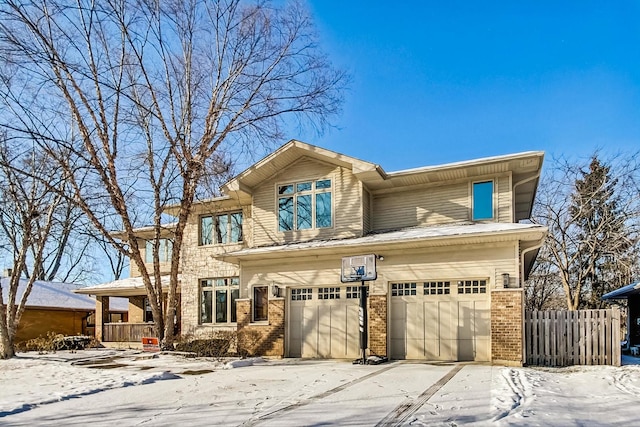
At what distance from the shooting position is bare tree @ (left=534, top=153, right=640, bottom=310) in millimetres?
21281

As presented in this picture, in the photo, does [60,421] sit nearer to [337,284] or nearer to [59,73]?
[337,284]

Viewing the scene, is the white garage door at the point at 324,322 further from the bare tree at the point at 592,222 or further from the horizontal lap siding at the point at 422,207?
the bare tree at the point at 592,222

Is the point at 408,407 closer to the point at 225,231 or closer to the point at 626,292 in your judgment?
the point at 225,231

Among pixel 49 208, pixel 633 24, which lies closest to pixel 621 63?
pixel 633 24

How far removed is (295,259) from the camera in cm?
1452

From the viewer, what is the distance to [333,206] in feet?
48.2

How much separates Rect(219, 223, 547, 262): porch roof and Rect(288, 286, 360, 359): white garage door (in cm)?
130

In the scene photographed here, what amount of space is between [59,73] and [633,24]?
632 inches

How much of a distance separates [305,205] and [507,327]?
22.4ft

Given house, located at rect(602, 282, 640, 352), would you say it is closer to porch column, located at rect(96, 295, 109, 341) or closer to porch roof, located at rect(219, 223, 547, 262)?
porch roof, located at rect(219, 223, 547, 262)

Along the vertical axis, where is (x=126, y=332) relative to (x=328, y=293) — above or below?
below

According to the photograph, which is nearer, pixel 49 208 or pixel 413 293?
pixel 413 293

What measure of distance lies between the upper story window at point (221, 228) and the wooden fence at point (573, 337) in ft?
32.4

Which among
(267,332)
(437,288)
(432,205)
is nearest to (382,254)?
(437,288)
